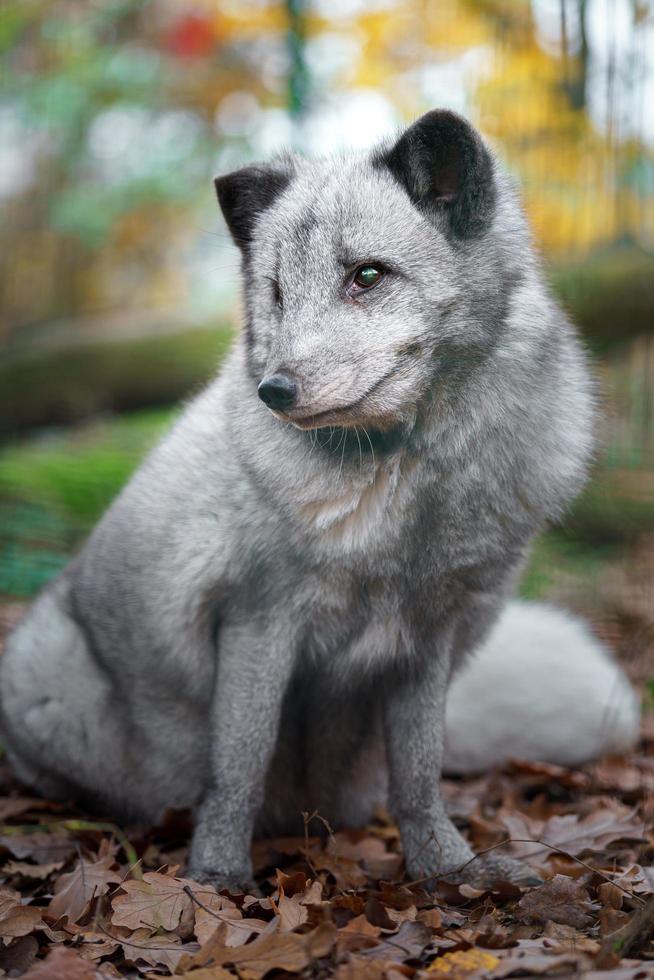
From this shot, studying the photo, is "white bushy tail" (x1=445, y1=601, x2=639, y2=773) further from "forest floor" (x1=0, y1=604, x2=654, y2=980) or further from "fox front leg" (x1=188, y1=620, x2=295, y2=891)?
"fox front leg" (x1=188, y1=620, x2=295, y2=891)

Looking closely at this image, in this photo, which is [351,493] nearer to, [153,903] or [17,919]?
[153,903]

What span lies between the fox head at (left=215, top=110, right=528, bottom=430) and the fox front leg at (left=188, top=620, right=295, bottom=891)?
792 millimetres

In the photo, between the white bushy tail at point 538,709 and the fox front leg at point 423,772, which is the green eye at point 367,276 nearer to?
the fox front leg at point 423,772

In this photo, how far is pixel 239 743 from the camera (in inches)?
129

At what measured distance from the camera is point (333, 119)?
7.20 m

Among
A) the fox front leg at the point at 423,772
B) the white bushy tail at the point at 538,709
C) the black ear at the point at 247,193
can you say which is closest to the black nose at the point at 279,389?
the black ear at the point at 247,193

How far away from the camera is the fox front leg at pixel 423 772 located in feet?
11.0

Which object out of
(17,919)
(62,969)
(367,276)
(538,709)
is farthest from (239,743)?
(538,709)

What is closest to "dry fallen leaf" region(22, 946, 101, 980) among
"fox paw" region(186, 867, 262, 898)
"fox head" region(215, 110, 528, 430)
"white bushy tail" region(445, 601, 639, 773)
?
"fox paw" region(186, 867, 262, 898)

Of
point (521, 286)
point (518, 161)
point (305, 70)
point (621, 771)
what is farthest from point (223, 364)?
point (305, 70)

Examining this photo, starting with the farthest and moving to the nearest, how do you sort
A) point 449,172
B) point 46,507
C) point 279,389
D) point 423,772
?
point 46,507 < point 423,772 < point 449,172 < point 279,389

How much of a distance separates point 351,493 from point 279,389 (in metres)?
0.45

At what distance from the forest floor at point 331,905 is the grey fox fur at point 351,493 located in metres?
0.19

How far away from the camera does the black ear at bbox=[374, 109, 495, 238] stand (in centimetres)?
296
